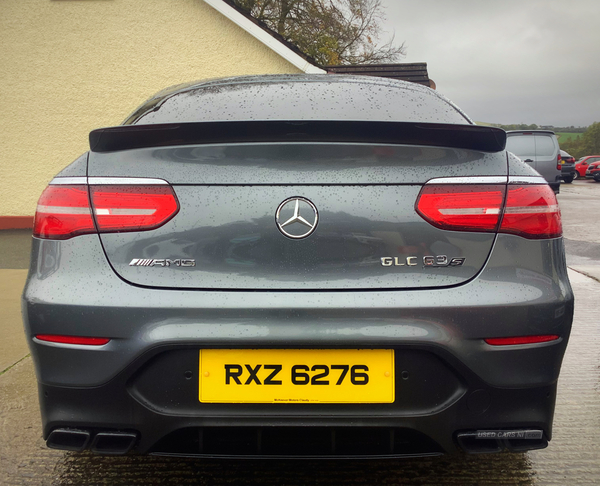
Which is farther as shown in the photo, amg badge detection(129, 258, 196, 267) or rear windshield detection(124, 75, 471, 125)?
rear windshield detection(124, 75, 471, 125)

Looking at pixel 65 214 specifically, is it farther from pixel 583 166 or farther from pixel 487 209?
pixel 583 166

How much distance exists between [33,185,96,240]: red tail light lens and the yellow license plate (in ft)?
1.69

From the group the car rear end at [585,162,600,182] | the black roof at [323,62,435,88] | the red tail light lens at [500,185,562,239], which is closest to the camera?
the red tail light lens at [500,185,562,239]

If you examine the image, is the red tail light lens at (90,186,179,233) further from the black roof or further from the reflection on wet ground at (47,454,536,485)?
the black roof

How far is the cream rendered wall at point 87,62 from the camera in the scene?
9828 mm

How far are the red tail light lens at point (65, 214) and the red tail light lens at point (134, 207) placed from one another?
0.04m

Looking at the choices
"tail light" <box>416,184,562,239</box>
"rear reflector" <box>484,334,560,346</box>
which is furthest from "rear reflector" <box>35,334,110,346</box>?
"rear reflector" <box>484,334,560,346</box>

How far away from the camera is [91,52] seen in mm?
9875

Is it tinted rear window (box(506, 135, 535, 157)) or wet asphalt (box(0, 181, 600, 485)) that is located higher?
wet asphalt (box(0, 181, 600, 485))

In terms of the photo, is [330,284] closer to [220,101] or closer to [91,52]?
→ [220,101]

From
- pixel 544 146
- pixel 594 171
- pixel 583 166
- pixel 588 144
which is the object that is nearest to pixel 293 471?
pixel 544 146

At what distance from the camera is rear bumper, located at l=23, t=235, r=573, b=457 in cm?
159

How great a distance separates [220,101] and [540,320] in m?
1.27

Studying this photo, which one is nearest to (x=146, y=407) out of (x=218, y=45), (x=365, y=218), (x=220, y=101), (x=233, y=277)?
(x=233, y=277)
